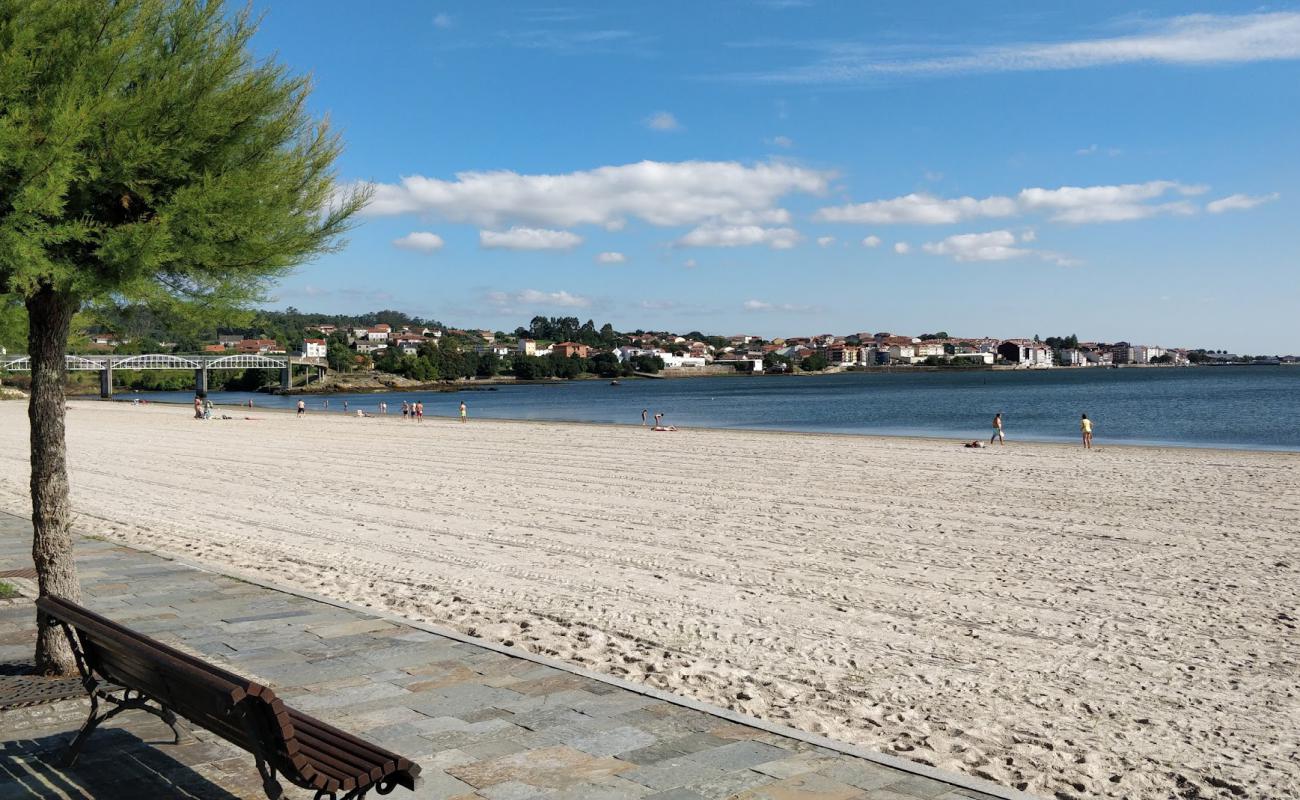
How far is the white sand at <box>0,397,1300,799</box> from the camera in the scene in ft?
19.5

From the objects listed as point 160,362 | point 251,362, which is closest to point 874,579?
point 160,362

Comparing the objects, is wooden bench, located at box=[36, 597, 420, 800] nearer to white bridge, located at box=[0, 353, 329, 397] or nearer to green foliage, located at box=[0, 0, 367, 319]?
green foliage, located at box=[0, 0, 367, 319]

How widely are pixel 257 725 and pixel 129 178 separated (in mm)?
3196

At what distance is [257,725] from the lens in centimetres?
365

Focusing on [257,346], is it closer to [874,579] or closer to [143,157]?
[874,579]

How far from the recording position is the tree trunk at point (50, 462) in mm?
5828

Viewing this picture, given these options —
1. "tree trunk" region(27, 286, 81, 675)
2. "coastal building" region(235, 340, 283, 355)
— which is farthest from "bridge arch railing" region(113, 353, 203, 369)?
"tree trunk" region(27, 286, 81, 675)

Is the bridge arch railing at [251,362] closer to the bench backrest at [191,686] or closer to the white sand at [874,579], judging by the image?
the white sand at [874,579]

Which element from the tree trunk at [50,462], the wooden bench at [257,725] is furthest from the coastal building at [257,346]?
the wooden bench at [257,725]

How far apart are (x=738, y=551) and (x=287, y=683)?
7.15m

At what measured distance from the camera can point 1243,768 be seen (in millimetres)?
5270

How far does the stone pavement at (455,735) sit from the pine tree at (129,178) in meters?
1.19

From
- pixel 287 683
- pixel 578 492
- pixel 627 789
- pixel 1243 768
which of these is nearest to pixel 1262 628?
pixel 1243 768

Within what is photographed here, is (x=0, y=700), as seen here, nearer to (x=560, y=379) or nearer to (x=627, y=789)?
(x=627, y=789)
